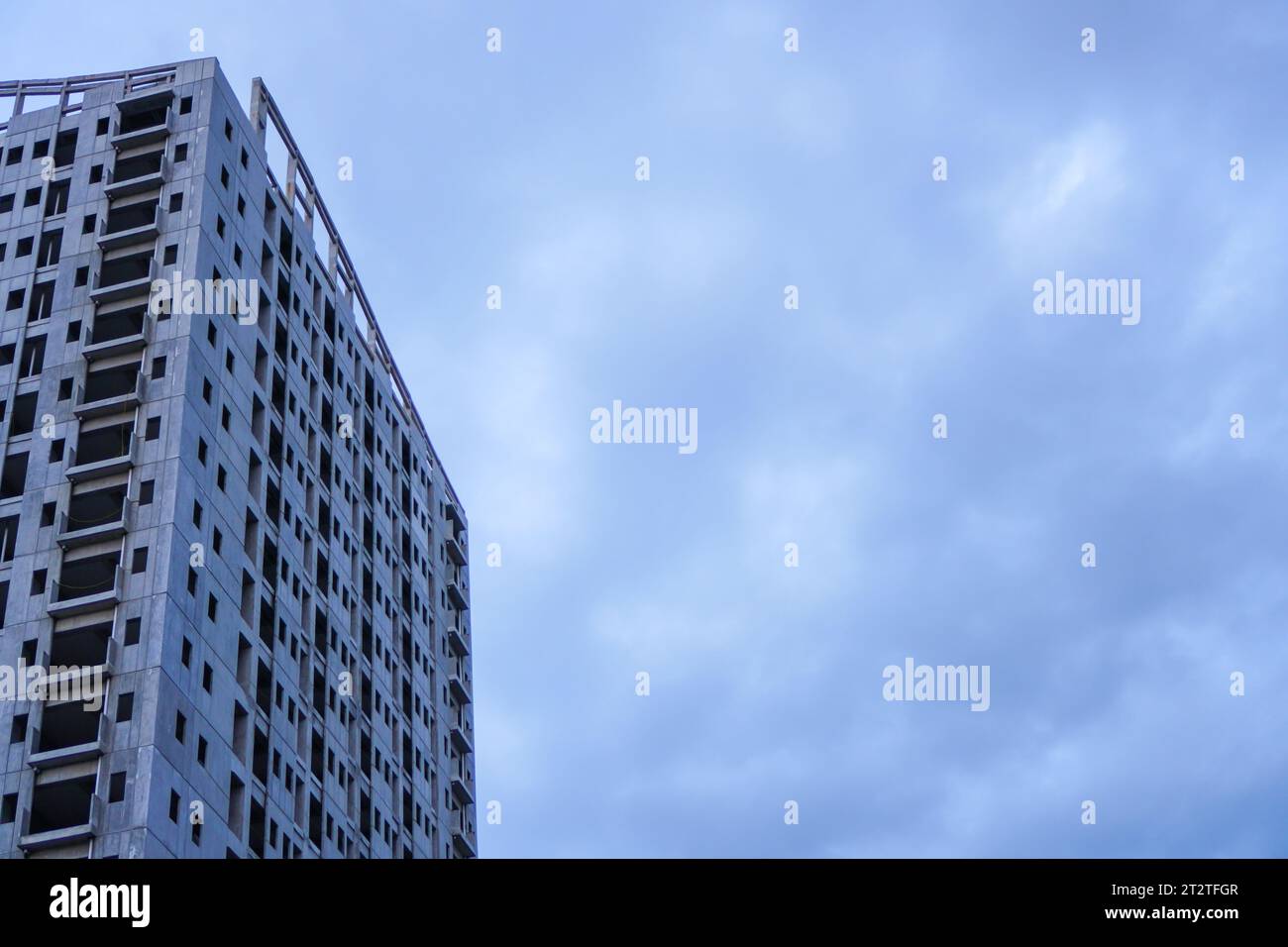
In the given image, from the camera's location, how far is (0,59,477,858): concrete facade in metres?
53.8

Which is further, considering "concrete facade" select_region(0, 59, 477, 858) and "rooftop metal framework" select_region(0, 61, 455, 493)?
Answer: "rooftop metal framework" select_region(0, 61, 455, 493)

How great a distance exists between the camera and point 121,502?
192 feet

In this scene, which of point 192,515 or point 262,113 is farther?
point 262,113

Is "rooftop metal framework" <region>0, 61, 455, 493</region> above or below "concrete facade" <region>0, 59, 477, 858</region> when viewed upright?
above

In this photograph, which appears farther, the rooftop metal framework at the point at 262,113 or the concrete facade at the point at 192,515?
the rooftop metal framework at the point at 262,113

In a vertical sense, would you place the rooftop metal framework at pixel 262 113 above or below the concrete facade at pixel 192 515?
above

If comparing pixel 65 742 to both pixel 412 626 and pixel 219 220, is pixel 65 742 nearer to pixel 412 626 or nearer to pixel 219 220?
pixel 219 220

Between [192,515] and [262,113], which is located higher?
[262,113]

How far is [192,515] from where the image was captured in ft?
190

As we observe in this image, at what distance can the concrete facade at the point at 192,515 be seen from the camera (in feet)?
177
